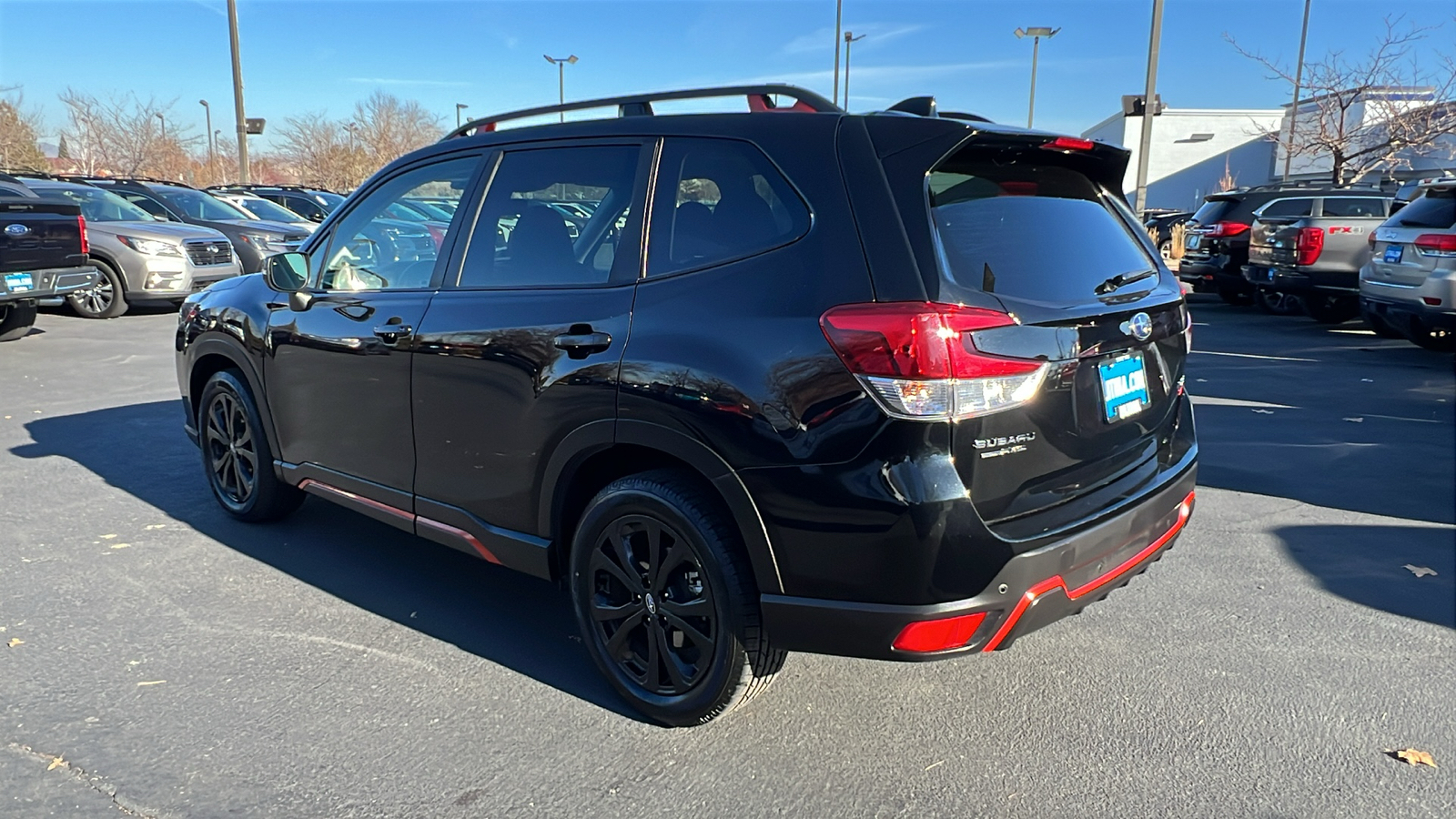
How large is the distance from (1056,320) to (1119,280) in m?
0.52

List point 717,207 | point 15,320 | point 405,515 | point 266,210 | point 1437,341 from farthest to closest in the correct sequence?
point 266,210
point 15,320
point 1437,341
point 405,515
point 717,207

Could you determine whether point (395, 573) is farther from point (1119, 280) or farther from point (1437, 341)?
point (1437, 341)

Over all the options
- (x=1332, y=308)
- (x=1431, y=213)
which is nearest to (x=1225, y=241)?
(x=1332, y=308)

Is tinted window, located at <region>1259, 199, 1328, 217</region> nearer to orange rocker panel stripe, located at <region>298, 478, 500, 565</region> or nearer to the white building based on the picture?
orange rocker panel stripe, located at <region>298, 478, 500, 565</region>

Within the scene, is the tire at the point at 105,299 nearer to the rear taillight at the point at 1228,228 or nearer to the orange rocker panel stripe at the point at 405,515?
the orange rocker panel stripe at the point at 405,515

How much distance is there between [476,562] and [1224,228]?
523 inches

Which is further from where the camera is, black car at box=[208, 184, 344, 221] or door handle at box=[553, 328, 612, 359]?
black car at box=[208, 184, 344, 221]

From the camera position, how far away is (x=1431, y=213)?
8906 mm

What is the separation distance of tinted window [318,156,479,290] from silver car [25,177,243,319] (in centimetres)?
982

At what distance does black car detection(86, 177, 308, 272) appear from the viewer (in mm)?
14984

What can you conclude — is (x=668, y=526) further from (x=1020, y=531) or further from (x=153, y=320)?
(x=153, y=320)

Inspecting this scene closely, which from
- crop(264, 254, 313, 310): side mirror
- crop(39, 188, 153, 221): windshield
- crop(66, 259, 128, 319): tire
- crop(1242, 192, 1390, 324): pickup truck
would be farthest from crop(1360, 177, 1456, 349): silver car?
crop(39, 188, 153, 221): windshield

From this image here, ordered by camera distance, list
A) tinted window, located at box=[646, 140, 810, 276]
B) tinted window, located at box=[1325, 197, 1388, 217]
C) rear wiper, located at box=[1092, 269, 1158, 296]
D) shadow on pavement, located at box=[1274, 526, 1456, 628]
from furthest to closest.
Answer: tinted window, located at box=[1325, 197, 1388, 217]
shadow on pavement, located at box=[1274, 526, 1456, 628]
rear wiper, located at box=[1092, 269, 1158, 296]
tinted window, located at box=[646, 140, 810, 276]

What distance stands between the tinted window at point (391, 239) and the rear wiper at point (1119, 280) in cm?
223
